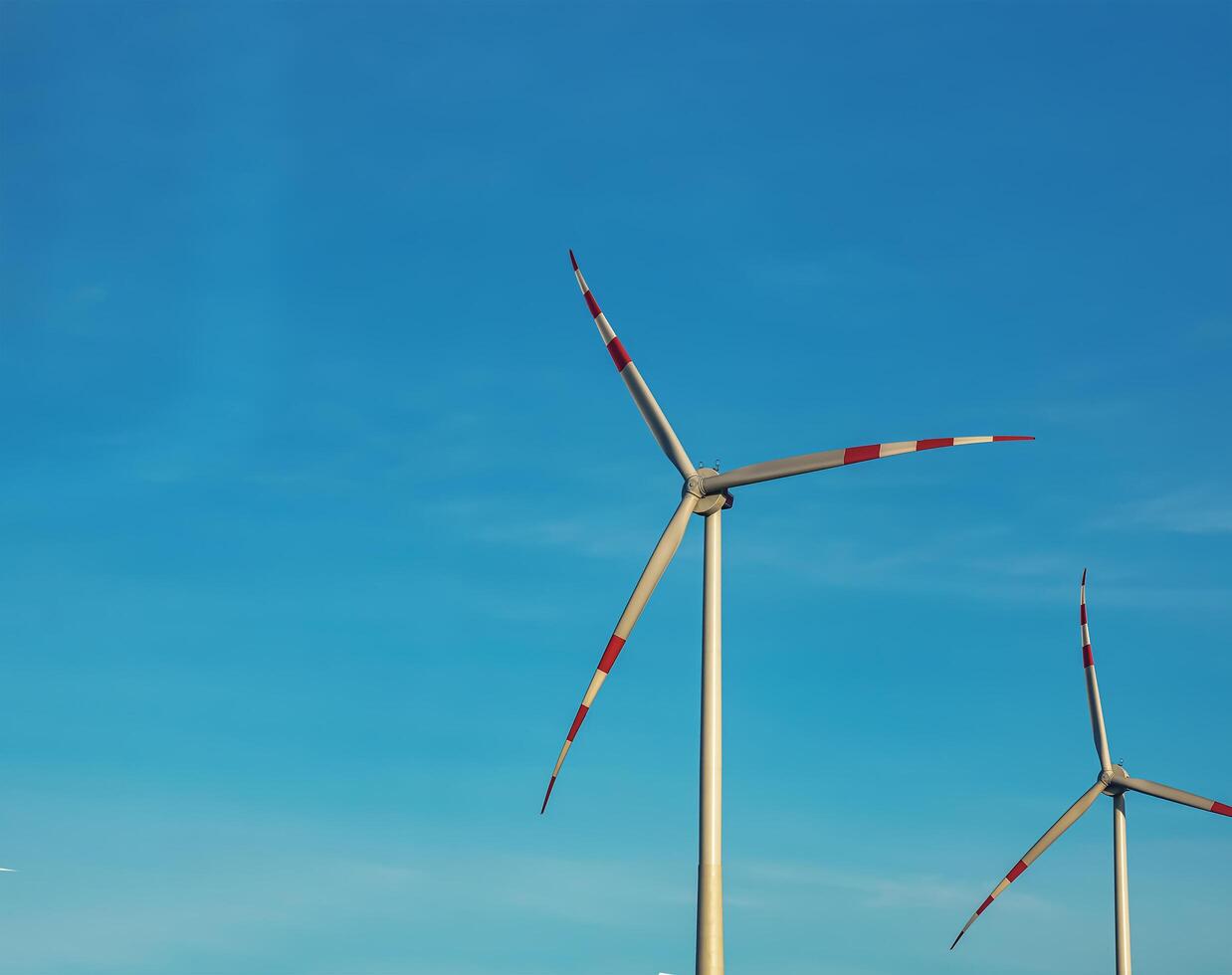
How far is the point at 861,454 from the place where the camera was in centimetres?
5591

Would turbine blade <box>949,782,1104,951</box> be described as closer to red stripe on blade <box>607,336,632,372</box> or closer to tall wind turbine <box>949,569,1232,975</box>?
tall wind turbine <box>949,569,1232,975</box>

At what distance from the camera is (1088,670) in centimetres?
10025

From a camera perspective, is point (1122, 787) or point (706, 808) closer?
point (706, 808)

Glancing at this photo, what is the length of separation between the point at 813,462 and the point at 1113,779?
176 feet

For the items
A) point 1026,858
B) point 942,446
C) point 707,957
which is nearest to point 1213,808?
point 1026,858

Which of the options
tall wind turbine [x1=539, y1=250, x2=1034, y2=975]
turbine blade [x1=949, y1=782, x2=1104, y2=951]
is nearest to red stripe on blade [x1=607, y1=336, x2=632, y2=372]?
tall wind turbine [x1=539, y1=250, x2=1034, y2=975]

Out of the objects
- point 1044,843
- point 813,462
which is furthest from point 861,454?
point 1044,843

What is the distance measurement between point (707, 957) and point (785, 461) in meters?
17.7

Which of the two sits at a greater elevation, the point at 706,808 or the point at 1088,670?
the point at 1088,670

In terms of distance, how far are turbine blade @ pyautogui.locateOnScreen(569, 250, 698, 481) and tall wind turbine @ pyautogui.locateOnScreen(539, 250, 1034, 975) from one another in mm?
37

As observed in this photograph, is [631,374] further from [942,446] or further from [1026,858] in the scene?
[1026,858]

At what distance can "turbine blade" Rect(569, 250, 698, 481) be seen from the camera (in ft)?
195

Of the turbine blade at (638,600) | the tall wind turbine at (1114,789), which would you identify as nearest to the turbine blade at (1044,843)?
the tall wind turbine at (1114,789)

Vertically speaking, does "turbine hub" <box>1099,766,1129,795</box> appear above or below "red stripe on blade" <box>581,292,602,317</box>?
below
